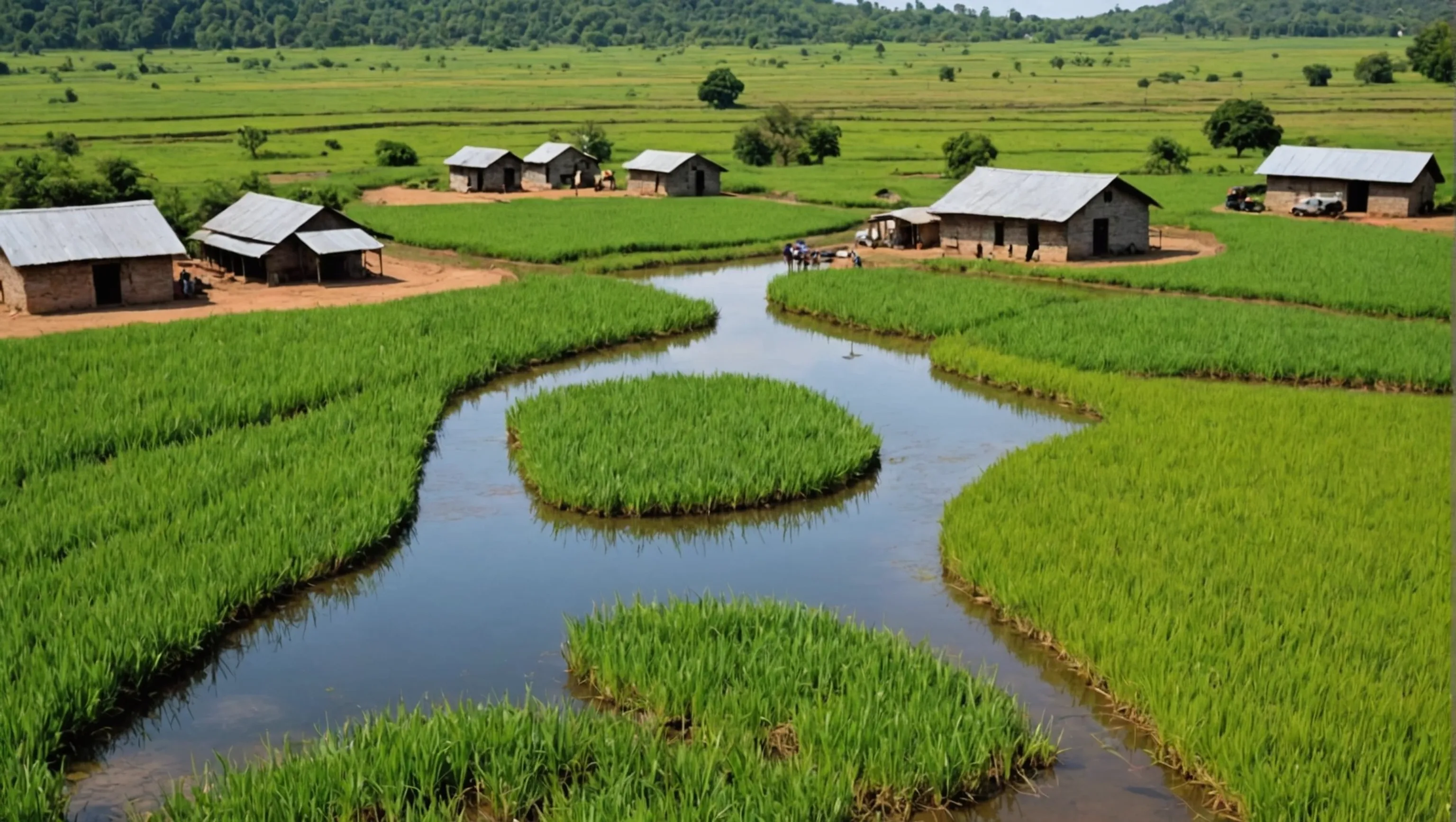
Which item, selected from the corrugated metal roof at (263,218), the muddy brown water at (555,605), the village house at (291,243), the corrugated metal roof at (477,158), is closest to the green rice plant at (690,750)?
the muddy brown water at (555,605)

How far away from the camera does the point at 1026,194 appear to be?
105 ft

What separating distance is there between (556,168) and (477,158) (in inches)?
115

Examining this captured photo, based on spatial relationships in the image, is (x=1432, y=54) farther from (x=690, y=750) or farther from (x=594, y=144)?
(x=690, y=750)

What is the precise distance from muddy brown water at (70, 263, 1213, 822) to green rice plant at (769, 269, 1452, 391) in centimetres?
266

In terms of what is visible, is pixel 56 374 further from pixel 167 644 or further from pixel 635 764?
pixel 635 764

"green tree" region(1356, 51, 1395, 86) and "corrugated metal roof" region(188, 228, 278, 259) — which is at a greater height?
"green tree" region(1356, 51, 1395, 86)

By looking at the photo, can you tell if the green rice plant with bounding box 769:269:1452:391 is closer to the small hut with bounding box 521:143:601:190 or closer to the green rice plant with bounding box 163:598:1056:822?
the green rice plant with bounding box 163:598:1056:822

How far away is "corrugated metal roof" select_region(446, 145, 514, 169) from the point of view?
45844 mm

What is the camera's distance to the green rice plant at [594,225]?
33156mm

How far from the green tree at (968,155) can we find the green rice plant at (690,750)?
125 ft

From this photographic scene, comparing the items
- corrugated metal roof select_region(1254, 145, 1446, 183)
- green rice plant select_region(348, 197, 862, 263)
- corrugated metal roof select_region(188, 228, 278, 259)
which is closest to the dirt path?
corrugated metal roof select_region(188, 228, 278, 259)

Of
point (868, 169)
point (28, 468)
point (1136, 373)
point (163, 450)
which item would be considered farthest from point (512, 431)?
point (868, 169)

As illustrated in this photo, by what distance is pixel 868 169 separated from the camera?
167 feet

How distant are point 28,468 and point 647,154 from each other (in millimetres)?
33230
